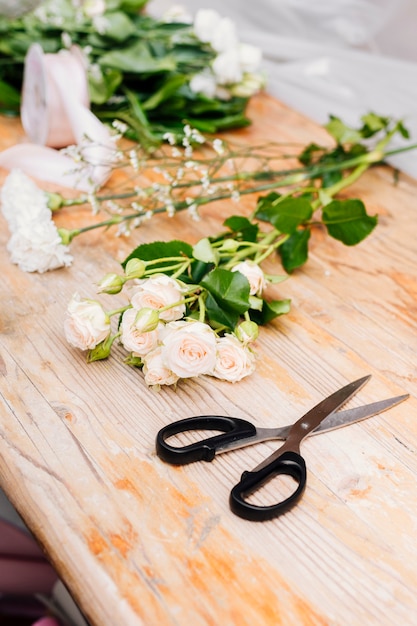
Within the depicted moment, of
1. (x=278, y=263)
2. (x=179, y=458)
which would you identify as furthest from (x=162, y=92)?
(x=179, y=458)

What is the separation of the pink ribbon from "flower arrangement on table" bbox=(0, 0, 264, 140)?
8cm

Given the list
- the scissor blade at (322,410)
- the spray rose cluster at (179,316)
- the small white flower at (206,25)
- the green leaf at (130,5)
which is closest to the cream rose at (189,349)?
the spray rose cluster at (179,316)

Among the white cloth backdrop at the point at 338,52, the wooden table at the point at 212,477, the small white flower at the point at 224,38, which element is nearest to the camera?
the wooden table at the point at 212,477

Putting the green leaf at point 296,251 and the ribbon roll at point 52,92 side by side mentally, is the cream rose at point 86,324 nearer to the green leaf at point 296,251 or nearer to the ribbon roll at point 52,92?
the green leaf at point 296,251

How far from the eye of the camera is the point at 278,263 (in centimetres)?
95

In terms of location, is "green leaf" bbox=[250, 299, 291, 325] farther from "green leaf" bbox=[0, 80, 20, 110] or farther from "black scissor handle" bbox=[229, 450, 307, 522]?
"green leaf" bbox=[0, 80, 20, 110]

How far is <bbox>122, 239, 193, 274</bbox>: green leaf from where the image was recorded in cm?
80

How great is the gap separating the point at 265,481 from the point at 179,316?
0.20 meters

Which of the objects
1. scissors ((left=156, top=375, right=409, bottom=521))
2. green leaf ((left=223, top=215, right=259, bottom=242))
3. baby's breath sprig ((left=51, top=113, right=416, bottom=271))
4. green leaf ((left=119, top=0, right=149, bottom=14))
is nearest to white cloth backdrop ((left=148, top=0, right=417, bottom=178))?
baby's breath sprig ((left=51, top=113, right=416, bottom=271))

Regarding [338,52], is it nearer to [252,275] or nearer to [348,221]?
[348,221]

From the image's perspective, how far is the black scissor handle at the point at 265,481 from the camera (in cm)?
59

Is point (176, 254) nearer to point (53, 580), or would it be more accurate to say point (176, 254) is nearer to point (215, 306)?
point (215, 306)

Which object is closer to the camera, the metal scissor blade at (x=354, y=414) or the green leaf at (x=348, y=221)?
the metal scissor blade at (x=354, y=414)

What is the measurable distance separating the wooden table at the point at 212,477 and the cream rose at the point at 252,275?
66mm
